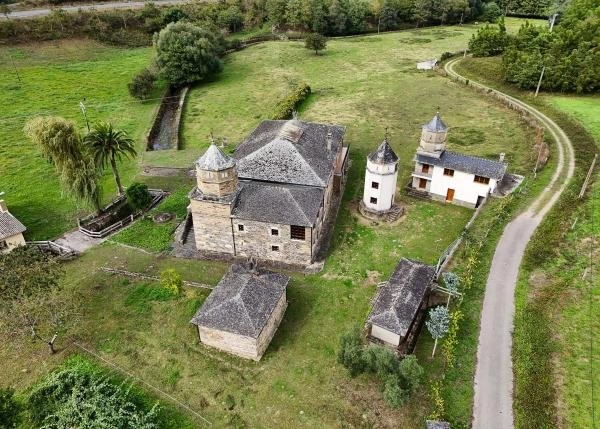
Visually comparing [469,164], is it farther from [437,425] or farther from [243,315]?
[243,315]

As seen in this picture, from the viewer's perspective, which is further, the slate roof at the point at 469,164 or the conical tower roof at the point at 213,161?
the slate roof at the point at 469,164

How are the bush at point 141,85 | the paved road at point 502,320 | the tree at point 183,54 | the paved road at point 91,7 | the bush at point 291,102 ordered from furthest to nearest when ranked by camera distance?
1. the paved road at point 91,7
2. the tree at point 183,54
3. the bush at point 141,85
4. the bush at point 291,102
5. the paved road at point 502,320

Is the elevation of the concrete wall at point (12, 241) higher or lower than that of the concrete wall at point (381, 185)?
lower

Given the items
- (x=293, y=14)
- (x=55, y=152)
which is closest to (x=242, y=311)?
(x=55, y=152)

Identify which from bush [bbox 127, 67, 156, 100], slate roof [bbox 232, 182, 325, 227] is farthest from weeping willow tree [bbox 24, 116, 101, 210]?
bush [bbox 127, 67, 156, 100]

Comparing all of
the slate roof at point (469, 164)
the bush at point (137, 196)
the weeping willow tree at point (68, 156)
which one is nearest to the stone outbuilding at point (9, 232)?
the weeping willow tree at point (68, 156)

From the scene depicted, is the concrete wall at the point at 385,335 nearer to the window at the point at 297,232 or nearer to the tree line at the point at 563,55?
the window at the point at 297,232

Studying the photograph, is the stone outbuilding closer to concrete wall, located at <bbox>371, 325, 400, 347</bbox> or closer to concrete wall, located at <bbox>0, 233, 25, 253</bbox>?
concrete wall, located at <bbox>0, 233, 25, 253</bbox>
